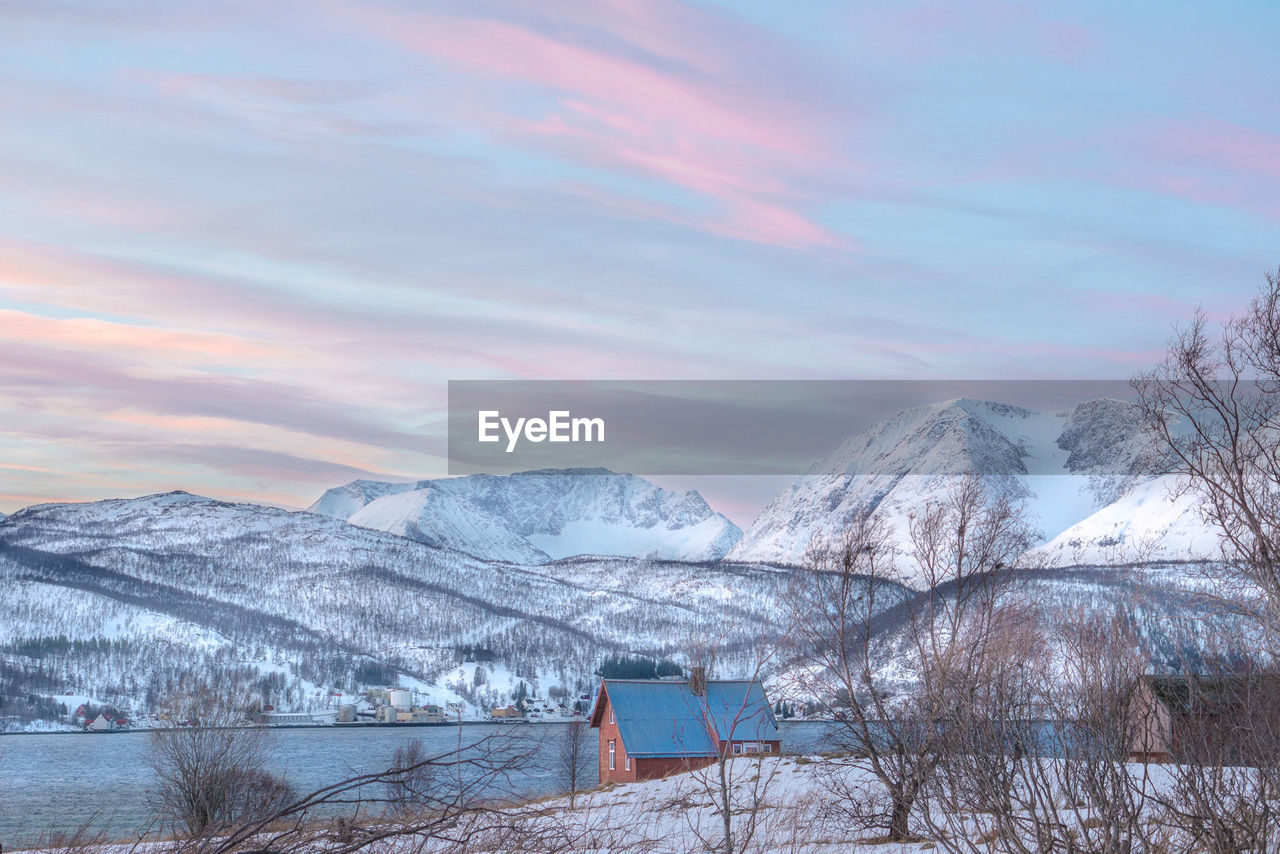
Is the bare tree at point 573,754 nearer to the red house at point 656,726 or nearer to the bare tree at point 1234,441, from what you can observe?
the red house at point 656,726

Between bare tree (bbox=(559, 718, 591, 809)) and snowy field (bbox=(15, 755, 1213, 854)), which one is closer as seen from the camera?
snowy field (bbox=(15, 755, 1213, 854))

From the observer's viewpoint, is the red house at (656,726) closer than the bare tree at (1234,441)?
No

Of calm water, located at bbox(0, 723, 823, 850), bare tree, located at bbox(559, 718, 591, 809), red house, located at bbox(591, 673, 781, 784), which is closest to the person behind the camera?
bare tree, located at bbox(559, 718, 591, 809)

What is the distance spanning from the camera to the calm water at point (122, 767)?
222ft

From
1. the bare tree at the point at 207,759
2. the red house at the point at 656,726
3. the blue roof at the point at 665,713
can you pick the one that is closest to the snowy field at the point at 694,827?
the red house at the point at 656,726

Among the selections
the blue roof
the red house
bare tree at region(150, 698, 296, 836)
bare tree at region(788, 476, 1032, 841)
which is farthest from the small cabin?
the blue roof

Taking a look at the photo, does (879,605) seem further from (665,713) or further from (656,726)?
(665,713)

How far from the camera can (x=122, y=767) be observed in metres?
117

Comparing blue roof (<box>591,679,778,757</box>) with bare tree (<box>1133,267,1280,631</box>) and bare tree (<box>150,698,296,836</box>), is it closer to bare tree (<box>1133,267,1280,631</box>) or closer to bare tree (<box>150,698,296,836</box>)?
bare tree (<box>150,698,296,836</box>)

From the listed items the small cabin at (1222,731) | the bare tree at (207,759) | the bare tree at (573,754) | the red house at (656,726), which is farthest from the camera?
the red house at (656,726)

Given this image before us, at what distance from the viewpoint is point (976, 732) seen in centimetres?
882

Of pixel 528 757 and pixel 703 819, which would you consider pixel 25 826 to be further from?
pixel 528 757

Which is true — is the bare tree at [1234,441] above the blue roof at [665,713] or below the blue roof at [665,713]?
above

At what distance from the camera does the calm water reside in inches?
2670
